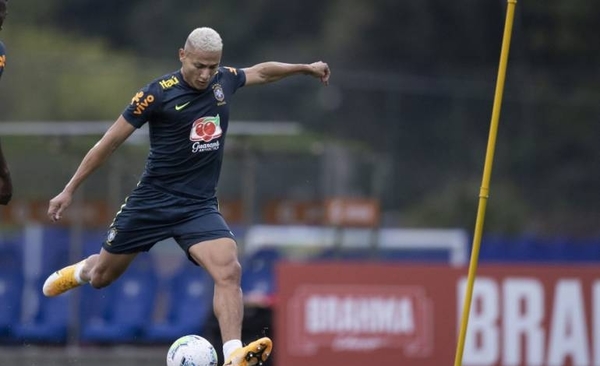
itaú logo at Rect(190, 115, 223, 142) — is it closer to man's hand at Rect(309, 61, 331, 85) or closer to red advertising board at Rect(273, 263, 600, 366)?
man's hand at Rect(309, 61, 331, 85)

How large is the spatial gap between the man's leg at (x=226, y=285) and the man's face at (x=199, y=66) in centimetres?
115

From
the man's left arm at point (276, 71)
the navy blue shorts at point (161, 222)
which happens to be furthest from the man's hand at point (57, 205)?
the man's left arm at point (276, 71)

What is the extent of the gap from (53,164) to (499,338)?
7.72 m

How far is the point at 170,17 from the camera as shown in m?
40.8

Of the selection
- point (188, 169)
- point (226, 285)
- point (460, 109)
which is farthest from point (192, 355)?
point (460, 109)

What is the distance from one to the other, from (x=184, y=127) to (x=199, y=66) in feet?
1.61

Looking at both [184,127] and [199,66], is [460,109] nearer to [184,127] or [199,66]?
[184,127]

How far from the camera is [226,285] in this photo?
1048cm

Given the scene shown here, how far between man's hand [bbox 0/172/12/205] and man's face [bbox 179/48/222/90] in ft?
5.62

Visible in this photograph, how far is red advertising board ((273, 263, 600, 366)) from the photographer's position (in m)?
16.0

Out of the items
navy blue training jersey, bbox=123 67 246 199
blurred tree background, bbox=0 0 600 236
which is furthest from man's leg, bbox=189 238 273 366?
blurred tree background, bbox=0 0 600 236

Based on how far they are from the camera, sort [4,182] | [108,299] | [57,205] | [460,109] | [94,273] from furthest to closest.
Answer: [460,109] → [108,299] → [94,273] → [4,182] → [57,205]

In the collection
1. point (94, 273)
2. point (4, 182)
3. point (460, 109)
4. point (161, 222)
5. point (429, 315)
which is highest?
point (460, 109)

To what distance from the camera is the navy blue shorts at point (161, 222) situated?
10797mm
